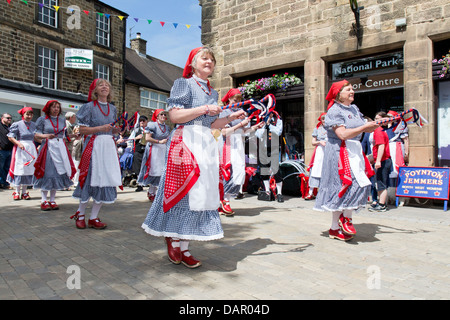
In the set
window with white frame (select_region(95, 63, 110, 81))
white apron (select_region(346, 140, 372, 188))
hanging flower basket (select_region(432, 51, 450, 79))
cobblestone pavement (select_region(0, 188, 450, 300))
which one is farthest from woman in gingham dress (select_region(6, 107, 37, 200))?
window with white frame (select_region(95, 63, 110, 81))

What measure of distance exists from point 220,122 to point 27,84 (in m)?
18.2

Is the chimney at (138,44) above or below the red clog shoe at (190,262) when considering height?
above

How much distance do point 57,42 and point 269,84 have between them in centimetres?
1462

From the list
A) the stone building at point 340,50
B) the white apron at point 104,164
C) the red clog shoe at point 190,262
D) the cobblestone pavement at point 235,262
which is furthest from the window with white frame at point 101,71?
the red clog shoe at point 190,262

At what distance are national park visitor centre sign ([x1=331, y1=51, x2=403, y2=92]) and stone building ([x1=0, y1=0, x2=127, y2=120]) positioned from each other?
457 inches

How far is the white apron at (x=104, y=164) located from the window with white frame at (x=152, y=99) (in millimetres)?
22644

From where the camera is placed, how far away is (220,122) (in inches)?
138

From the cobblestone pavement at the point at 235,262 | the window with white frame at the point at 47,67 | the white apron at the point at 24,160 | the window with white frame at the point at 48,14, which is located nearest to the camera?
the cobblestone pavement at the point at 235,262

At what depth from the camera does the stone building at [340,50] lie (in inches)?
309

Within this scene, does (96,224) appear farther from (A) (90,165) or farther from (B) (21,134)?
(B) (21,134)

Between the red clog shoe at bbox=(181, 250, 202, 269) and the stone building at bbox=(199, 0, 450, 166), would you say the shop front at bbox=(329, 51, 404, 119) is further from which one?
the red clog shoe at bbox=(181, 250, 202, 269)

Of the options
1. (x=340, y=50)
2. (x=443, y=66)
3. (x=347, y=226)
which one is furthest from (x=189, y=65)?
(x=340, y=50)

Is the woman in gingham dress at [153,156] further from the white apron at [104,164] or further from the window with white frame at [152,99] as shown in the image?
the window with white frame at [152,99]
